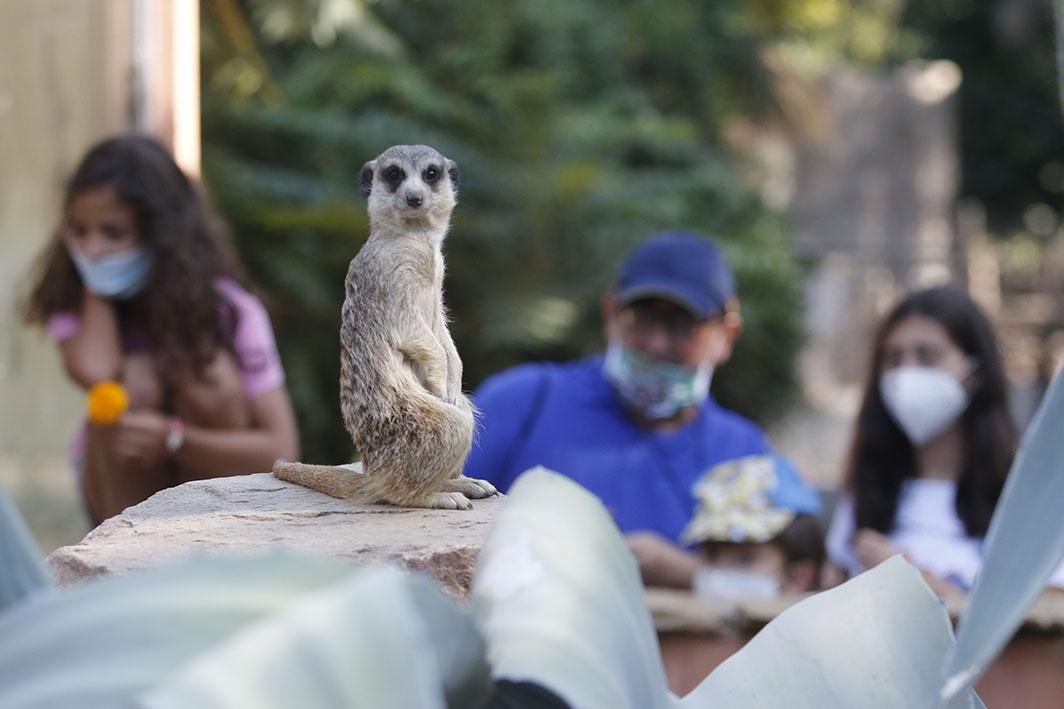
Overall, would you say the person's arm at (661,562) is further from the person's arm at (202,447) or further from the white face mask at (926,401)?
the person's arm at (202,447)

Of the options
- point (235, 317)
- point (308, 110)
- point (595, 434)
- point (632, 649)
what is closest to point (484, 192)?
point (308, 110)

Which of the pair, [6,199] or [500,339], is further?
[500,339]

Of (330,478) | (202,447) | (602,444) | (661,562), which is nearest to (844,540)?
(661,562)

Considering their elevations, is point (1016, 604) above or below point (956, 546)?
above

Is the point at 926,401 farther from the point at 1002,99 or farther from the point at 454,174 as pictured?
the point at 1002,99

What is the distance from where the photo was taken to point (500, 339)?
6430mm

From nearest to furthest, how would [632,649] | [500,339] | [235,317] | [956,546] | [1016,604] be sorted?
1. [1016,604]
2. [632,649]
3. [235,317]
4. [956,546]
5. [500,339]

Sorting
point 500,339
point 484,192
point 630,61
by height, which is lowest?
point 500,339

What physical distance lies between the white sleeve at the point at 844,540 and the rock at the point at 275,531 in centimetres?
199

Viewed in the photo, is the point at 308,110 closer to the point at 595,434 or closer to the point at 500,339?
the point at 500,339

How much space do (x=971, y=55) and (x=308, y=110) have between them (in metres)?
10.4

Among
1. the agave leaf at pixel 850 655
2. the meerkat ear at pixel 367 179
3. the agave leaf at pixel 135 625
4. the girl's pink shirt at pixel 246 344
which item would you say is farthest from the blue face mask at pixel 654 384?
the agave leaf at pixel 135 625

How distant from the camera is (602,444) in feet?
11.2

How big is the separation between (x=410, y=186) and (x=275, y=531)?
0.38m
